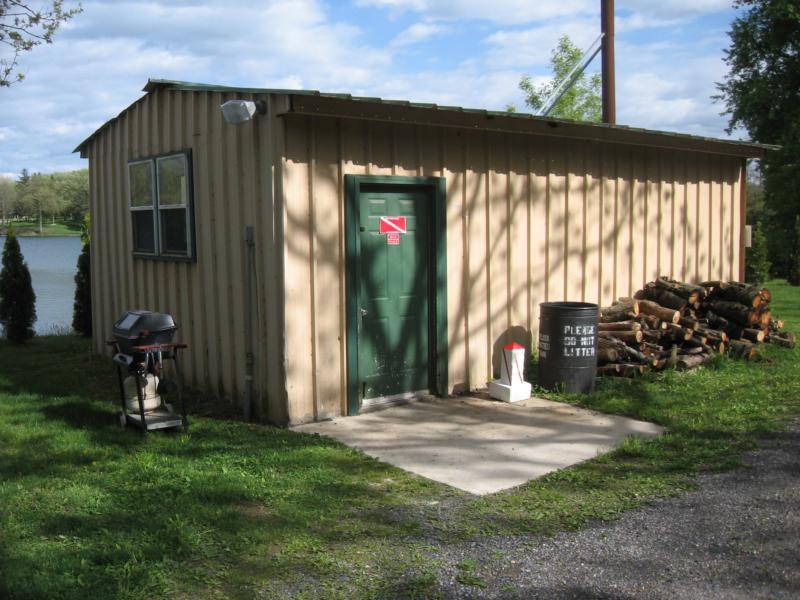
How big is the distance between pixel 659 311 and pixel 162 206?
607cm

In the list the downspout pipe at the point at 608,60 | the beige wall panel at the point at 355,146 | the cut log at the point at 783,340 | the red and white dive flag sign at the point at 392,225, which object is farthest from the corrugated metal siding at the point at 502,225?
the downspout pipe at the point at 608,60

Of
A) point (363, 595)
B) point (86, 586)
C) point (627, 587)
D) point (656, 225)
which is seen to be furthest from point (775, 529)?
point (656, 225)

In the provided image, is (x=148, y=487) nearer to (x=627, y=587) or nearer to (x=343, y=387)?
(x=343, y=387)

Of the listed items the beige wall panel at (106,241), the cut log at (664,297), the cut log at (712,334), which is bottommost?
the cut log at (712,334)

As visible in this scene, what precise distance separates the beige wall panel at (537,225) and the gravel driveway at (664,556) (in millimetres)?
4200

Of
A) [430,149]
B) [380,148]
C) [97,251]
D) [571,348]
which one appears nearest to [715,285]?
[571,348]

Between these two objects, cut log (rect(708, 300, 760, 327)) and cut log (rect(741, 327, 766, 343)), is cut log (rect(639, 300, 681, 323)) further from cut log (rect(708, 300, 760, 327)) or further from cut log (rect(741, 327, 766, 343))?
cut log (rect(741, 327, 766, 343))

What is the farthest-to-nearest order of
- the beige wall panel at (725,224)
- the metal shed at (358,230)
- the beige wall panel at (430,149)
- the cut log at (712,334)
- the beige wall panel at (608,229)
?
the beige wall panel at (725,224), the beige wall panel at (608,229), the cut log at (712,334), the beige wall panel at (430,149), the metal shed at (358,230)

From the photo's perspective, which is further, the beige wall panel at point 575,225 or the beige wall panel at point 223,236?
the beige wall panel at point 575,225

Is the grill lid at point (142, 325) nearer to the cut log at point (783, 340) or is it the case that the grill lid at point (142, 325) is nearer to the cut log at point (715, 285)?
the cut log at point (715, 285)

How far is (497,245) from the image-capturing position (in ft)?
28.0

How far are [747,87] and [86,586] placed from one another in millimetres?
31967

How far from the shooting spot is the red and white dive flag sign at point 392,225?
7.52 m

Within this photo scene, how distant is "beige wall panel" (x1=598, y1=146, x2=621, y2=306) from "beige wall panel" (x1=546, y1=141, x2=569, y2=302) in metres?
0.73
